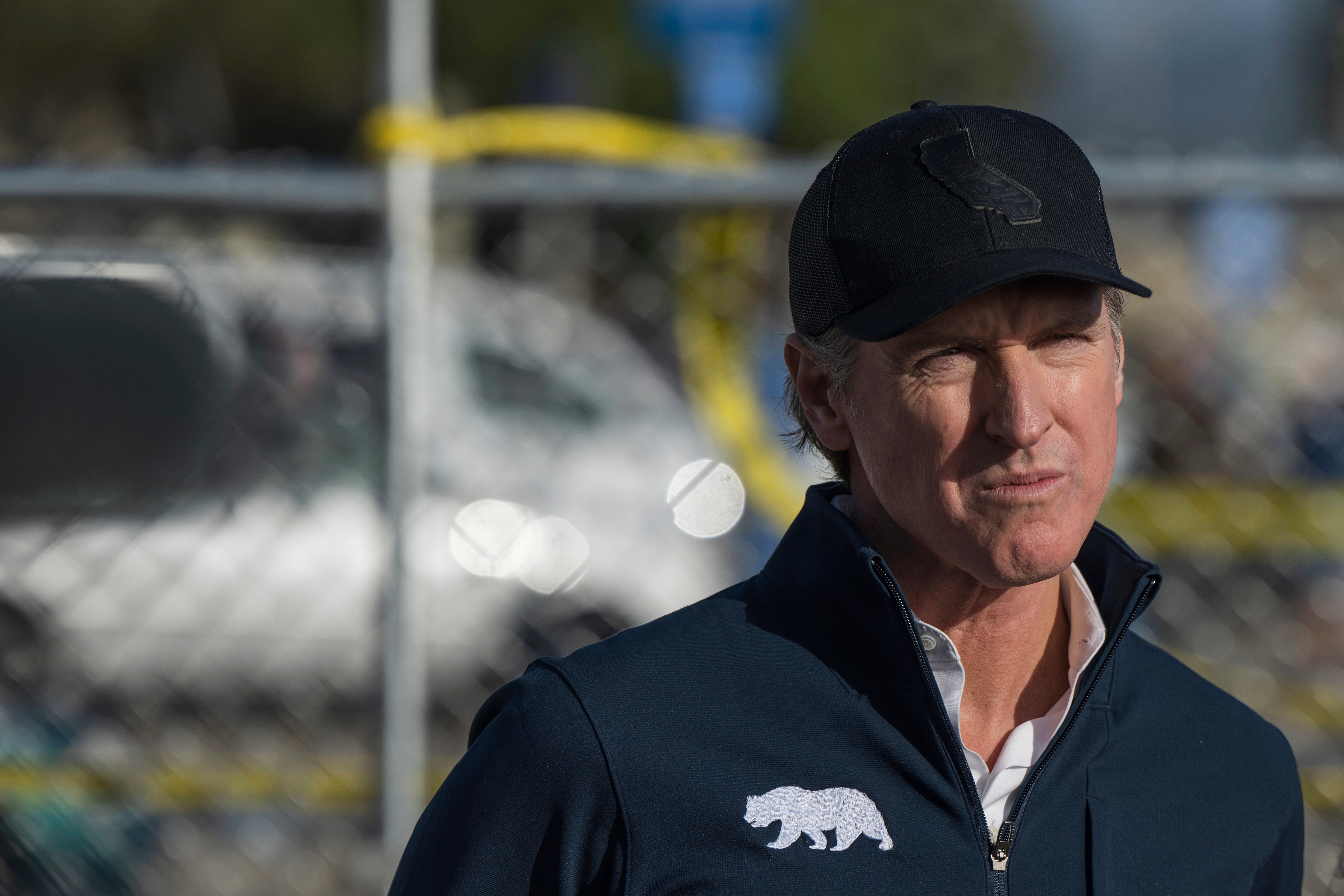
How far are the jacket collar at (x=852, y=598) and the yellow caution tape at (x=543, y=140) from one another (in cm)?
131

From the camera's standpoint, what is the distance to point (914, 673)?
1401 mm

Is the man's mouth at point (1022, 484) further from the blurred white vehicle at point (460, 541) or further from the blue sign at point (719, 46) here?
the blue sign at point (719, 46)

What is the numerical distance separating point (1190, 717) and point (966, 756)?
0.34 m

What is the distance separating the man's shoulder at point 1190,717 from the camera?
1544 mm

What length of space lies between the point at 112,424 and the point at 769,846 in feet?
5.72

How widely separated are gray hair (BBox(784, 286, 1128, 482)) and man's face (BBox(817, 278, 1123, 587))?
48 mm

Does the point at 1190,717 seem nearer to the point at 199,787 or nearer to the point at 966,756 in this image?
the point at 966,756

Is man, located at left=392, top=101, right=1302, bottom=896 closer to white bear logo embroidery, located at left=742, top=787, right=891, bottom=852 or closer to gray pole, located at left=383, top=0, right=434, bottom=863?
white bear logo embroidery, located at left=742, top=787, right=891, bottom=852

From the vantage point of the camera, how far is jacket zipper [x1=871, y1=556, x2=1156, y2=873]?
1.37 metres

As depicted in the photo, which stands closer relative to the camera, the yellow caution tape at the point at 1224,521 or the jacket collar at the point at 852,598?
the jacket collar at the point at 852,598

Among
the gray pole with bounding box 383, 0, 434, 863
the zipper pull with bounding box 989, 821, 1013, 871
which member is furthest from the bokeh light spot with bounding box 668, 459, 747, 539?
the zipper pull with bounding box 989, 821, 1013, 871

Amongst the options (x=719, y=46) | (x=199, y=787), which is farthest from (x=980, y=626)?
(x=719, y=46)

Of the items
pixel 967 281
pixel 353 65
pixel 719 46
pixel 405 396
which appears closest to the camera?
pixel 967 281

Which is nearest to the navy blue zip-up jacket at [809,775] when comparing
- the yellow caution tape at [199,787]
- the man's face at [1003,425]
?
the man's face at [1003,425]
